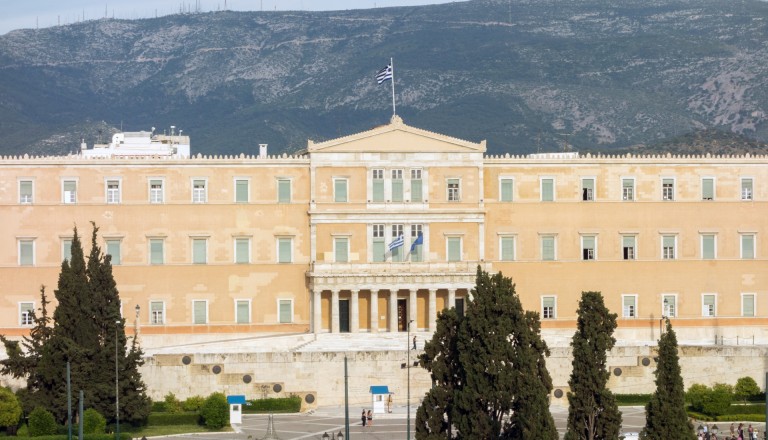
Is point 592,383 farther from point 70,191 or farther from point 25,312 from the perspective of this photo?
point 70,191

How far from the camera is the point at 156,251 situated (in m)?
95.8

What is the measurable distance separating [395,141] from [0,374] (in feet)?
82.7

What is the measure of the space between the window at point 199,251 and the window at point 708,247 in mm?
25315

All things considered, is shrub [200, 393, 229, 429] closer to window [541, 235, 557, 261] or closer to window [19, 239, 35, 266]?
window [19, 239, 35, 266]

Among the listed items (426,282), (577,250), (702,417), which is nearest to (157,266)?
(426,282)

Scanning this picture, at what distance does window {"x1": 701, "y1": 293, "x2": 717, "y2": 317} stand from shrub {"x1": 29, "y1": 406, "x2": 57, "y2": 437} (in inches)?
1463

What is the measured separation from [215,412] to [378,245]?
2064 centimetres

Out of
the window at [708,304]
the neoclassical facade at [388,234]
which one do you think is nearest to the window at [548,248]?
the neoclassical facade at [388,234]

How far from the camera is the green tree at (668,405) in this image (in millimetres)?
63781

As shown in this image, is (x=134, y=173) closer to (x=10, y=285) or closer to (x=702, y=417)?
(x=10, y=285)

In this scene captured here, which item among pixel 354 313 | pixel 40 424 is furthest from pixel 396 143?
pixel 40 424

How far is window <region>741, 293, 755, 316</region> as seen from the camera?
99188 millimetres

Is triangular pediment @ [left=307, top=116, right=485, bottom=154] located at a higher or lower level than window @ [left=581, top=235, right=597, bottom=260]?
higher

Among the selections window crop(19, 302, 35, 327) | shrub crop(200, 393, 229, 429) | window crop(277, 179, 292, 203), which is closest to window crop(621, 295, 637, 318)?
window crop(277, 179, 292, 203)
